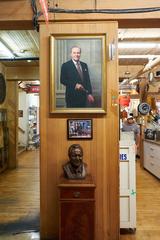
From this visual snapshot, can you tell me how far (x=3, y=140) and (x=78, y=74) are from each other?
17.3 ft

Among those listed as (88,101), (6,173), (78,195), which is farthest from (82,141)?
(6,173)

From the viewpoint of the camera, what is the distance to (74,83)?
3.55 m

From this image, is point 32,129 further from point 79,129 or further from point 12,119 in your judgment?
point 79,129

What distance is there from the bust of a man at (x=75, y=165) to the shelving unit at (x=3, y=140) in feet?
16.2

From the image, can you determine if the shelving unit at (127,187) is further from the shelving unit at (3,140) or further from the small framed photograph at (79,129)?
the shelving unit at (3,140)

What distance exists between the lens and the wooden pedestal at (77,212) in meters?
3.07

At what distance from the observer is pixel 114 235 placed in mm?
3596

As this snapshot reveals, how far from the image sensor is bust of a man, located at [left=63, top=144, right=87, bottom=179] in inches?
130

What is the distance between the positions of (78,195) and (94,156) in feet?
2.21

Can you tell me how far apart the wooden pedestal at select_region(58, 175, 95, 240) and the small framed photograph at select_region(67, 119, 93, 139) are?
2.33ft

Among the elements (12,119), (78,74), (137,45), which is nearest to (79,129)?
(78,74)

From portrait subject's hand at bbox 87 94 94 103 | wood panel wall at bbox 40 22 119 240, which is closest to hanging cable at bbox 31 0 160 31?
wood panel wall at bbox 40 22 119 240

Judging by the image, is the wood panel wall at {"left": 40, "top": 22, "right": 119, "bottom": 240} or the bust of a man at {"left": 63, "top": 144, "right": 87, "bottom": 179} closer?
the bust of a man at {"left": 63, "top": 144, "right": 87, "bottom": 179}

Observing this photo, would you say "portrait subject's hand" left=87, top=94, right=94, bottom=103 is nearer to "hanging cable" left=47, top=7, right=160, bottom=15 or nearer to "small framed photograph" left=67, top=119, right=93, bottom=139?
"small framed photograph" left=67, top=119, right=93, bottom=139
